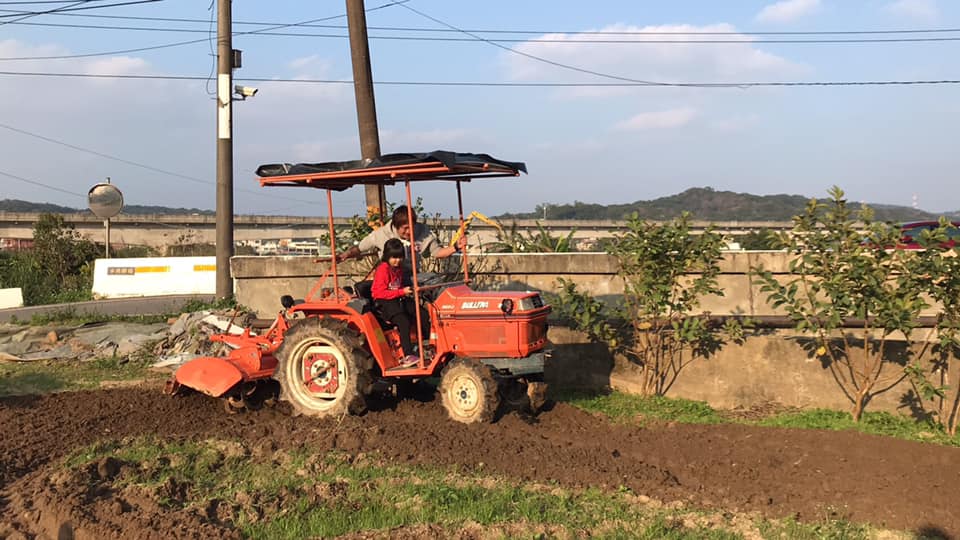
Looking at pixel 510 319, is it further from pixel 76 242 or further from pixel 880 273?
pixel 76 242

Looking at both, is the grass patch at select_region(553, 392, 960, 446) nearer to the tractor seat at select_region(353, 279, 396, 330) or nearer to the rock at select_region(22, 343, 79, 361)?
the tractor seat at select_region(353, 279, 396, 330)

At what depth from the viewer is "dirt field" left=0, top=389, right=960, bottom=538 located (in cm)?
506

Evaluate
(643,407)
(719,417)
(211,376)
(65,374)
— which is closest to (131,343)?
(65,374)

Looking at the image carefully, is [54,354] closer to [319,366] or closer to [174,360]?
[174,360]

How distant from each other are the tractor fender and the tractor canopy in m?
1.78

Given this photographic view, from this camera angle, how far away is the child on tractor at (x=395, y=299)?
777 cm

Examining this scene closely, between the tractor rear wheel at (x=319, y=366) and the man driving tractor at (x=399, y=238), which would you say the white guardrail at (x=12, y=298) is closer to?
the tractor rear wheel at (x=319, y=366)

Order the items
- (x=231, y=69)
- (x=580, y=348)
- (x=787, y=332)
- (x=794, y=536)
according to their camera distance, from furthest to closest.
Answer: (x=231, y=69), (x=580, y=348), (x=787, y=332), (x=794, y=536)

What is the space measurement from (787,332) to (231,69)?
10793 millimetres

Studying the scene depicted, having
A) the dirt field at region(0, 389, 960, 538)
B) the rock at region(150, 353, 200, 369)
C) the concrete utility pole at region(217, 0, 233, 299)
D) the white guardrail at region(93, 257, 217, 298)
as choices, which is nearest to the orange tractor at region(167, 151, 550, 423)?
the dirt field at region(0, 389, 960, 538)

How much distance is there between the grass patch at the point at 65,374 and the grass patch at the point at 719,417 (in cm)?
545

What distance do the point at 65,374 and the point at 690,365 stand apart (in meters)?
7.65

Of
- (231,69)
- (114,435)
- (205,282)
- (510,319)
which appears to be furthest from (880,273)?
(205,282)

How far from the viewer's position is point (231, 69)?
14.8m
